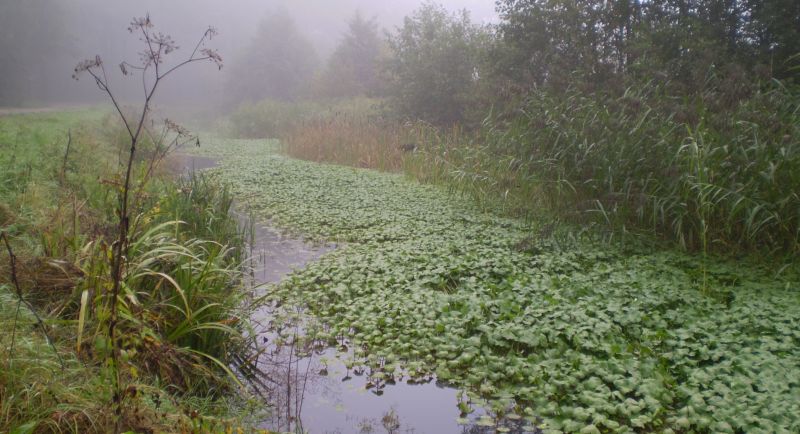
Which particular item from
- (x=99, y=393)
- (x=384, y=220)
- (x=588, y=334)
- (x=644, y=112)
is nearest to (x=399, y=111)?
(x=384, y=220)

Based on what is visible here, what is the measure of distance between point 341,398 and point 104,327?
136 centimetres

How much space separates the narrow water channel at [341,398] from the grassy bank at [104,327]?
0.23 metres

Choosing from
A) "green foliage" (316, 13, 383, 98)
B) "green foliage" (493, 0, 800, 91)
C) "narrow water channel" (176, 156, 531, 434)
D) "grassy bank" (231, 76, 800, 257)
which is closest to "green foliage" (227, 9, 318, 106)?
"green foliage" (316, 13, 383, 98)

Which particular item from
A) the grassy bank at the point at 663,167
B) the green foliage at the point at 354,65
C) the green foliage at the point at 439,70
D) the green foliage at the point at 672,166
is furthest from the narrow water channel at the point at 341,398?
the green foliage at the point at 354,65

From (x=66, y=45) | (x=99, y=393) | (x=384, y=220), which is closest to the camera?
(x=99, y=393)

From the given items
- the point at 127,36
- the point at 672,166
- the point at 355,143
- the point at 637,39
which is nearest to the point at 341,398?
the point at 672,166

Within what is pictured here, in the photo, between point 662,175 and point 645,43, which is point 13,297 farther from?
point 645,43

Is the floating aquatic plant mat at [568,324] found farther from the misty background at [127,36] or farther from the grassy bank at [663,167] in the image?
the misty background at [127,36]

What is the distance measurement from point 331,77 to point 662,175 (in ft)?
81.3

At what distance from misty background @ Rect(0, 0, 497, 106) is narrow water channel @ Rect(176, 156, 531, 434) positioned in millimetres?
7325

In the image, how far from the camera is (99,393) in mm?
2387

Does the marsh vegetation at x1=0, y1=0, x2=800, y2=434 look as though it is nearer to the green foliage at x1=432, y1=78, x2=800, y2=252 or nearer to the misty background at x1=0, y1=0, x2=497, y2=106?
the green foliage at x1=432, y1=78, x2=800, y2=252

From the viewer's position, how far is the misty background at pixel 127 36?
28052 mm

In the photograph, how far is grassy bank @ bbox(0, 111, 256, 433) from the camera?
2.24m
